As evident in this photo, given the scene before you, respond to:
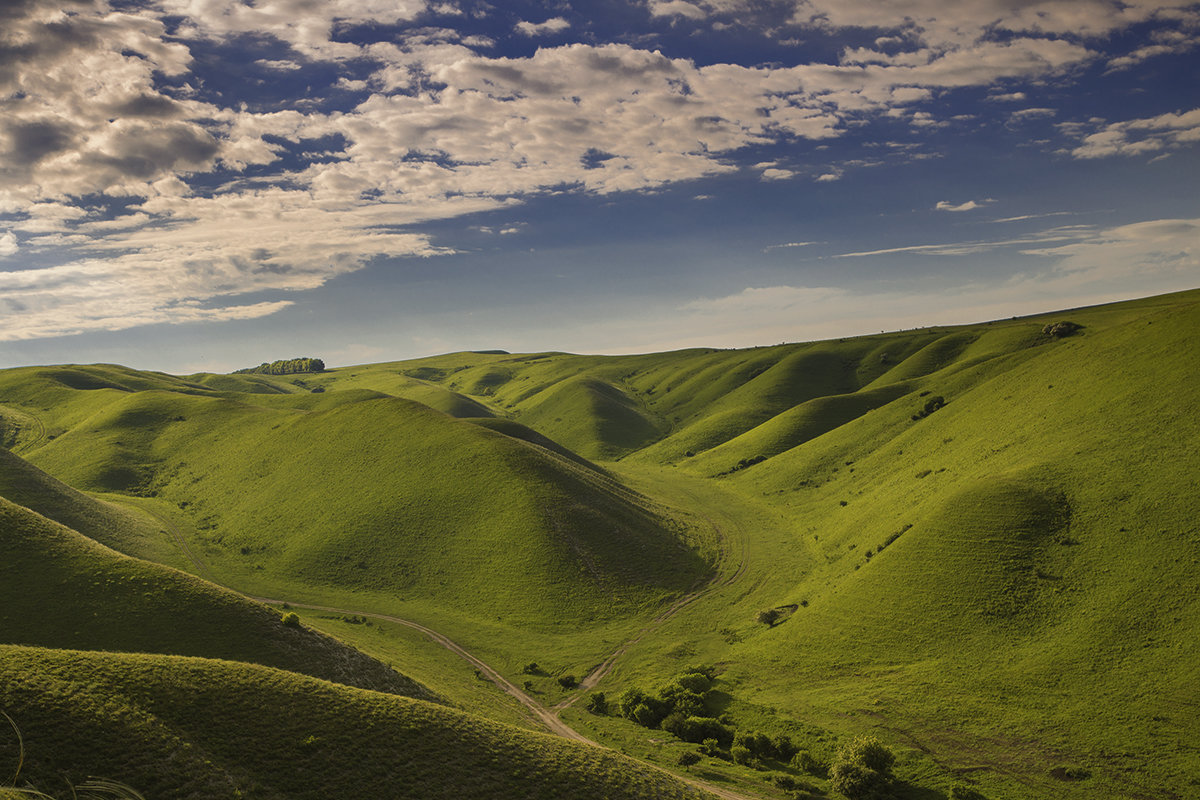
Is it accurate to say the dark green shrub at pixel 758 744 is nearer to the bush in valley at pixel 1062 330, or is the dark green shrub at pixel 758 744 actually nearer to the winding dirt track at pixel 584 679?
the winding dirt track at pixel 584 679

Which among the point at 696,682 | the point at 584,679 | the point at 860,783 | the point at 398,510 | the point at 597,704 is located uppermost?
the point at 398,510

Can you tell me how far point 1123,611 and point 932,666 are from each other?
15.8 meters

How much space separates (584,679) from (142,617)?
125 ft

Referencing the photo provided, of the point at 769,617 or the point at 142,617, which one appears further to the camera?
the point at 769,617

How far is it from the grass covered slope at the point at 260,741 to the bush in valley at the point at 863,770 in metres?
11.7

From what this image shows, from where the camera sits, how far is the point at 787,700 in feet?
167

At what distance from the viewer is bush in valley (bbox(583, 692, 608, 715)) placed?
52872mm

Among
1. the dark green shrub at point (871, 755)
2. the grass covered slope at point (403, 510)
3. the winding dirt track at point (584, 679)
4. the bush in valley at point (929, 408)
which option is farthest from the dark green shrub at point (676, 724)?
the bush in valley at point (929, 408)

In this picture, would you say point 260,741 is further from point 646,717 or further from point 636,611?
point 636,611

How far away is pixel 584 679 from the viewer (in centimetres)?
5912

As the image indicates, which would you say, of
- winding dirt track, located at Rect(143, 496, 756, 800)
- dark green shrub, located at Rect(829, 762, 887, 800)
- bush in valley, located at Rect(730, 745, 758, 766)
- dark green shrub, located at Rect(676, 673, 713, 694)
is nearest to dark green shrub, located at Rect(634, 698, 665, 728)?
dark green shrub, located at Rect(676, 673, 713, 694)

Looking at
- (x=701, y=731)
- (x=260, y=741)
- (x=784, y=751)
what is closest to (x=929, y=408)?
(x=784, y=751)

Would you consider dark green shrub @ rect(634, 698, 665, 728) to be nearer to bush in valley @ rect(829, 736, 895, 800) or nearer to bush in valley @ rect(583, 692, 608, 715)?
bush in valley @ rect(583, 692, 608, 715)

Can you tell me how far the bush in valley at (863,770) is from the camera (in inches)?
1492
